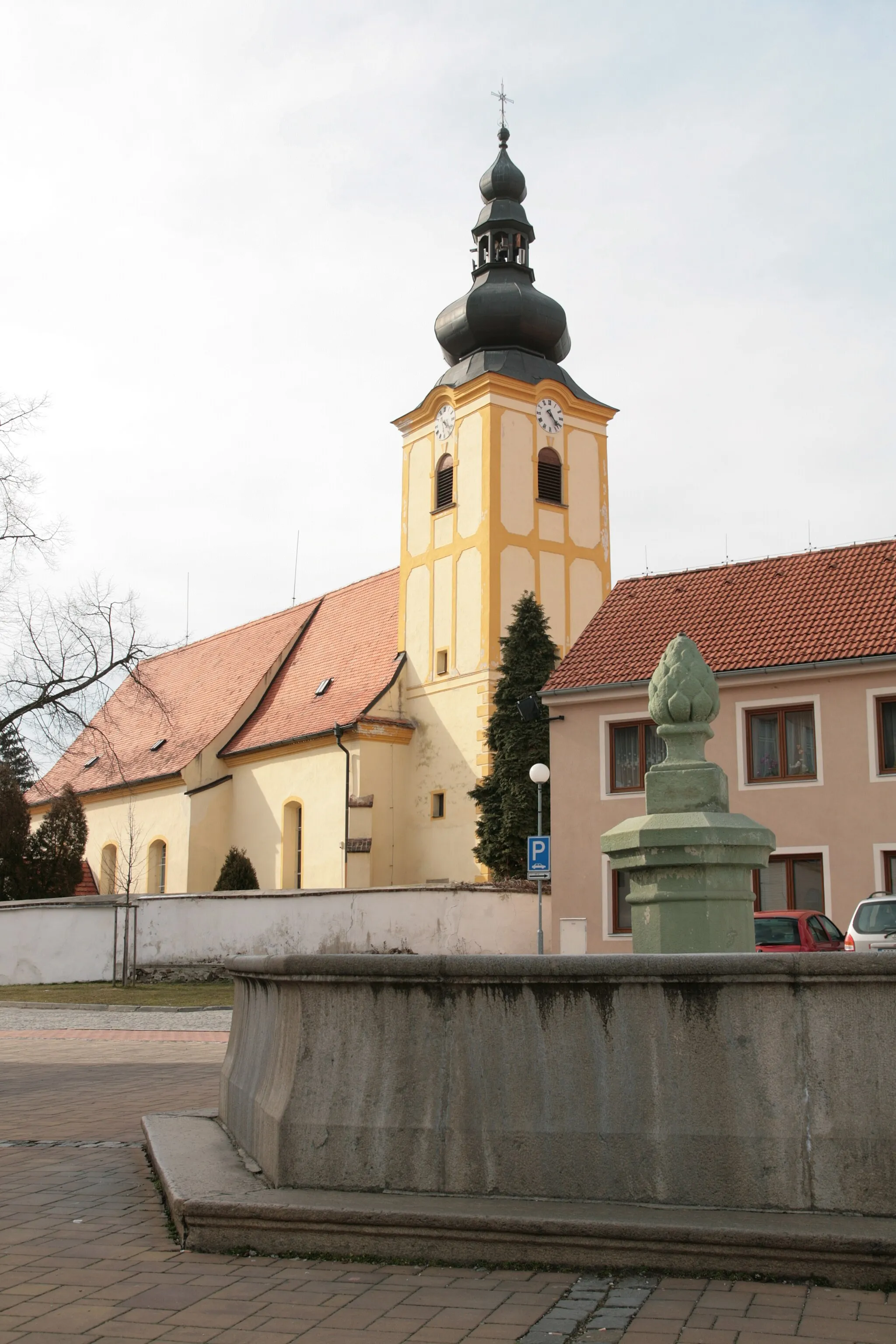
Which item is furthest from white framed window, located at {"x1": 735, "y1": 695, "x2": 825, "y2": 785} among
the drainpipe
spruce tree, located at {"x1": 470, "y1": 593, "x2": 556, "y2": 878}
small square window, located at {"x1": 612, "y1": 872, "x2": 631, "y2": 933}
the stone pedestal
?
the stone pedestal

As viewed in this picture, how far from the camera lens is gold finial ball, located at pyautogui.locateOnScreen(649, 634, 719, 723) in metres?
8.35

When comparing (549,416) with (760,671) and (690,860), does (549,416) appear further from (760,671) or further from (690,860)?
(690,860)

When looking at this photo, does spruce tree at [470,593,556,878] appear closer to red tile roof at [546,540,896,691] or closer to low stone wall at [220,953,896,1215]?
red tile roof at [546,540,896,691]

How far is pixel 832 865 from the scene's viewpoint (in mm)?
21906

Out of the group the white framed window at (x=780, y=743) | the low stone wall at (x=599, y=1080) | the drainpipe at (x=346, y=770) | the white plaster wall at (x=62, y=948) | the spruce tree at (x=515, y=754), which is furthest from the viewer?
the drainpipe at (x=346, y=770)

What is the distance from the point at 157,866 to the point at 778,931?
99.4 feet

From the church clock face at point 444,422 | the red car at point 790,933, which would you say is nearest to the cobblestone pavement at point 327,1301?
→ the red car at point 790,933

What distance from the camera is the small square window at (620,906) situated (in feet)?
78.4

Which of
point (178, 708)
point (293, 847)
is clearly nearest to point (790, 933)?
point (293, 847)

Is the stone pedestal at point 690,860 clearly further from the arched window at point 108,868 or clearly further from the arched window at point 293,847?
the arched window at point 108,868

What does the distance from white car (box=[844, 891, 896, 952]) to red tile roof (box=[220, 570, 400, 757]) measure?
904 inches

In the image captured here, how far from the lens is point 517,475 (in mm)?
37281

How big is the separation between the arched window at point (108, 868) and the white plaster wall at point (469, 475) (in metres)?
17.4

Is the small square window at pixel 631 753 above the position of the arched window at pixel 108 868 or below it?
above
